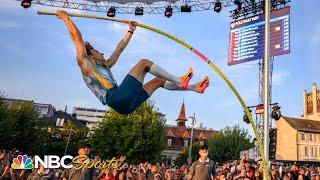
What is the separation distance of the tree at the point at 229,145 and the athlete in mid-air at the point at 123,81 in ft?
177

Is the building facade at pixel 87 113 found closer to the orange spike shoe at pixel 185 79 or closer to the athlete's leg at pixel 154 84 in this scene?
the athlete's leg at pixel 154 84

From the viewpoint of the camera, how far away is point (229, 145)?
59906mm

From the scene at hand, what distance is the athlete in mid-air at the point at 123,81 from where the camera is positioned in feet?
21.8

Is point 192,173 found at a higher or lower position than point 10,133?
lower

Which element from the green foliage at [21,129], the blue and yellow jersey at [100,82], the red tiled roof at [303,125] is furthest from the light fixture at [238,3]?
the red tiled roof at [303,125]

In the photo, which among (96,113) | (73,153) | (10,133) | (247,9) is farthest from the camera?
(96,113)

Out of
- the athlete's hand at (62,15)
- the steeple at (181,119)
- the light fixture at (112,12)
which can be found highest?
the steeple at (181,119)

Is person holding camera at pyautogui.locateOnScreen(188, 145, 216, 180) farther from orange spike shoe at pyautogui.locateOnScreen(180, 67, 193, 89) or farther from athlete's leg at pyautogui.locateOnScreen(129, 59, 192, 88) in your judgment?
athlete's leg at pyautogui.locateOnScreen(129, 59, 192, 88)

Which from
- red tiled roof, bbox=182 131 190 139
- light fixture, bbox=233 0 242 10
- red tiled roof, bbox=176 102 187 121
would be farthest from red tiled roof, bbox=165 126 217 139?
light fixture, bbox=233 0 242 10

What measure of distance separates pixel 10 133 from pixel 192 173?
38535mm

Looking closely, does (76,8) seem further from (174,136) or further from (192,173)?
(174,136)

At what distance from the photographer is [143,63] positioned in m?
6.86

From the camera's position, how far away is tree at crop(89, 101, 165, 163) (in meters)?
43.1

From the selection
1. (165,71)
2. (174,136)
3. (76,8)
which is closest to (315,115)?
(174,136)
